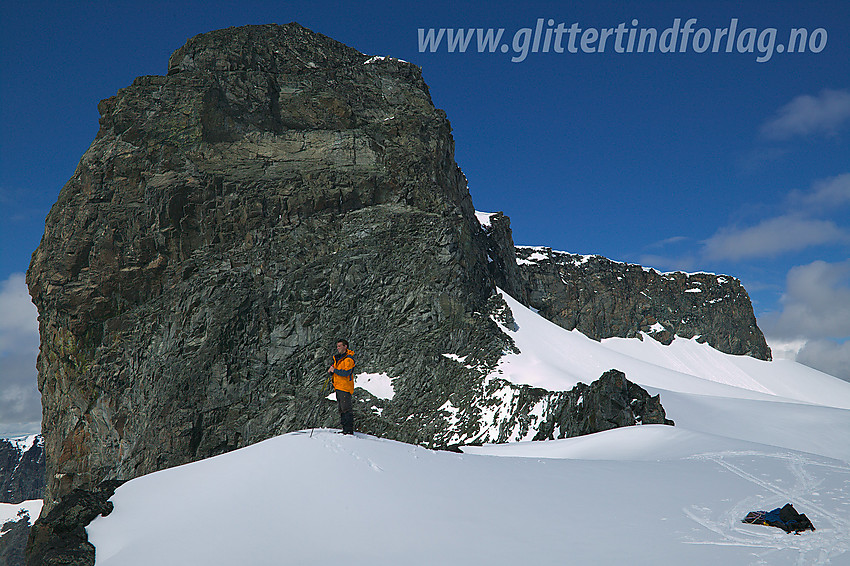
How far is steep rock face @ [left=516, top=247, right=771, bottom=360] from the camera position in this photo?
Answer: 82.5 metres

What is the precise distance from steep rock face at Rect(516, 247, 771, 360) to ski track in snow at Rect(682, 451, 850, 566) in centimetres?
7194

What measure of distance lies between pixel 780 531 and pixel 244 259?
35.0 m

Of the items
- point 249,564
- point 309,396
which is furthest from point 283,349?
point 249,564

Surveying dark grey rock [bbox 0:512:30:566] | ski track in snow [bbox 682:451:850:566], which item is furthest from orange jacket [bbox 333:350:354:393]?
dark grey rock [bbox 0:512:30:566]

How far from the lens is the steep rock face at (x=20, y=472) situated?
381 feet

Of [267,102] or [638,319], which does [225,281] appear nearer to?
[267,102]

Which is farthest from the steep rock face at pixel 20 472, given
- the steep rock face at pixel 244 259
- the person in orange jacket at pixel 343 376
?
the person in orange jacket at pixel 343 376

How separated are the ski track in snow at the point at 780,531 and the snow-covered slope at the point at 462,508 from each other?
24 millimetres

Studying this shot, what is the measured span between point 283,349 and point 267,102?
18.3 meters

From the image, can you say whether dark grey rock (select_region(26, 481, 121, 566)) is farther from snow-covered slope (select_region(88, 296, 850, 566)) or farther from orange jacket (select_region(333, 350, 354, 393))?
orange jacket (select_region(333, 350, 354, 393))

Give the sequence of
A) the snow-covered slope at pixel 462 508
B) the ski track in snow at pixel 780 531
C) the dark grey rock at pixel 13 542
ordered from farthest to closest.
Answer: the dark grey rock at pixel 13 542 → the snow-covered slope at pixel 462 508 → the ski track in snow at pixel 780 531

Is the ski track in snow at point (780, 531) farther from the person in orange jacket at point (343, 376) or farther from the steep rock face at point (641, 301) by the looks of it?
the steep rock face at point (641, 301)

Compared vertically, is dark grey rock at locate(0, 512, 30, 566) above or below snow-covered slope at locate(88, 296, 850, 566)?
below

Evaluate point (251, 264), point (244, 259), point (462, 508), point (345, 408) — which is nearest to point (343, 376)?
point (345, 408)
